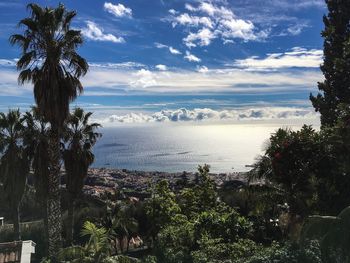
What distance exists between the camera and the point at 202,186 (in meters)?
25.0

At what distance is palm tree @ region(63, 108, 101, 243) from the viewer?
2706 cm

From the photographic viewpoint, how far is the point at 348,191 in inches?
635

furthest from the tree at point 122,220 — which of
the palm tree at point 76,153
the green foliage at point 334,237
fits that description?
the green foliage at point 334,237

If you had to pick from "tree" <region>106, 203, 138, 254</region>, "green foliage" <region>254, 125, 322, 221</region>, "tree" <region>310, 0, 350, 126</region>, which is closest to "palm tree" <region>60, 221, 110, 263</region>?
"green foliage" <region>254, 125, 322, 221</region>

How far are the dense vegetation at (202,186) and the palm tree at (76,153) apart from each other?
0.21ft

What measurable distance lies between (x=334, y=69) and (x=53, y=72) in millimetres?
17295

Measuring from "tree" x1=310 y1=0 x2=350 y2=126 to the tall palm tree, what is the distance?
612 inches

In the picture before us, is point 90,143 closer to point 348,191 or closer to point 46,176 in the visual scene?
point 46,176

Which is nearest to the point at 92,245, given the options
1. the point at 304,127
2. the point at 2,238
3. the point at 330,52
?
the point at 304,127

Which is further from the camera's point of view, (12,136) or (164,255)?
(12,136)

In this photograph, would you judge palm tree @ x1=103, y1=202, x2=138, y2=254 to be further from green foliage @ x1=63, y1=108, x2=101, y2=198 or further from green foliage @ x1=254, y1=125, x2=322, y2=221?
green foliage @ x1=254, y1=125, x2=322, y2=221

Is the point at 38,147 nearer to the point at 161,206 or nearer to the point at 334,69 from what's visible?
the point at 161,206

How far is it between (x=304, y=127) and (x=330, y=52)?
12.2 meters

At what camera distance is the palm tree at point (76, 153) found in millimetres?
27062
